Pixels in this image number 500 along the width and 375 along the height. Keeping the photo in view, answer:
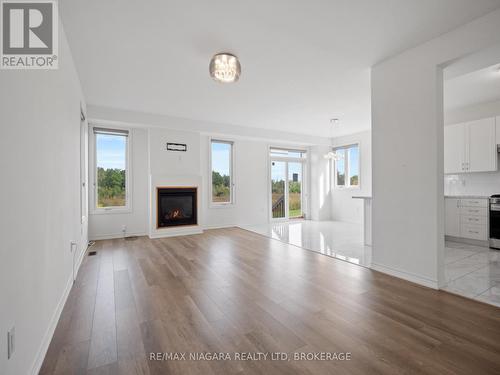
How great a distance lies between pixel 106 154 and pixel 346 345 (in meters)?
5.62

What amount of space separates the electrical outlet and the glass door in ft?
23.9

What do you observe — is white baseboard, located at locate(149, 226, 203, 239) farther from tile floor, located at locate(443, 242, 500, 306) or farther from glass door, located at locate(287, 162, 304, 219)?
tile floor, located at locate(443, 242, 500, 306)

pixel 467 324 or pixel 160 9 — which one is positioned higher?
pixel 160 9

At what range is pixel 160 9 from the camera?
2174 millimetres

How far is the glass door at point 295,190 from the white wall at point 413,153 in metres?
4.89

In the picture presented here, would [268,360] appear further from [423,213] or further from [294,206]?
[294,206]

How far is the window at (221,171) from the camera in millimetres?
6618

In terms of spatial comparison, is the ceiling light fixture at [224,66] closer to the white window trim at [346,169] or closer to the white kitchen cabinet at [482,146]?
the white kitchen cabinet at [482,146]

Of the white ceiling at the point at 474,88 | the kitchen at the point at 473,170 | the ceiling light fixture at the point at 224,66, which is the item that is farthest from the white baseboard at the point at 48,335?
the white ceiling at the point at 474,88

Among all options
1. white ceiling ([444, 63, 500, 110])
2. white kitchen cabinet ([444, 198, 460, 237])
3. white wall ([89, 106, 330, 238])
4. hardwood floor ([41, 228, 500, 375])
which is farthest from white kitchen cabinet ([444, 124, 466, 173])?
hardwood floor ([41, 228, 500, 375])

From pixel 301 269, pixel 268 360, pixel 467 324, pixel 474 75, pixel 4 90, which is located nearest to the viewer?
pixel 4 90

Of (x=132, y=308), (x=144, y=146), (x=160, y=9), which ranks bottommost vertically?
(x=132, y=308)

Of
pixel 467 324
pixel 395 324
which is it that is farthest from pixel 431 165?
pixel 395 324

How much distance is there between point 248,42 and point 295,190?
19.7 feet
